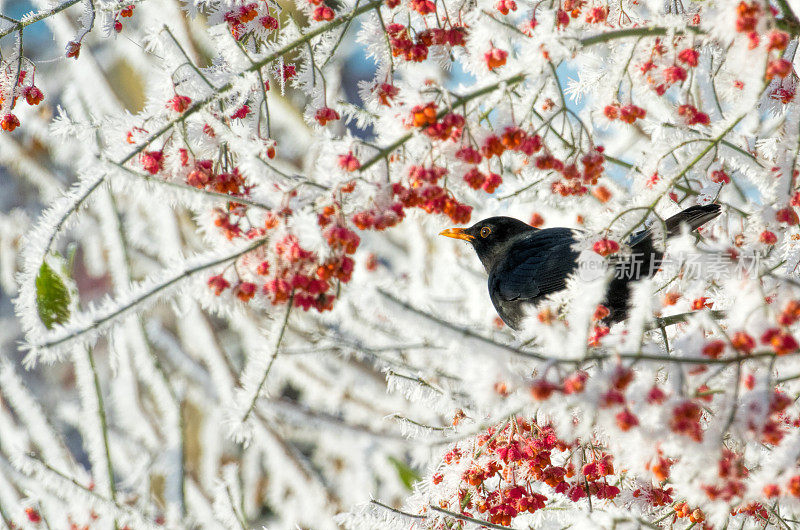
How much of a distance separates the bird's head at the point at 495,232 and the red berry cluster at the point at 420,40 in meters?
1.81

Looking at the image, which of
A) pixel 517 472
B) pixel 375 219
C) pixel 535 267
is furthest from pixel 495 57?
pixel 535 267

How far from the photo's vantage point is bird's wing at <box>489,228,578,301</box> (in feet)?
10.4

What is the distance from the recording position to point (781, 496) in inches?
55.8

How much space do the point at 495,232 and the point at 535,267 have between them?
0.56 metres

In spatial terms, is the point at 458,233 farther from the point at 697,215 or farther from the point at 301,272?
the point at 301,272

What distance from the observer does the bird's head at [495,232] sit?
379cm

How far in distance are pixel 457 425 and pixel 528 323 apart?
1046 millimetres

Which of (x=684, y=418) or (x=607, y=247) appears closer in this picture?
(x=684, y=418)

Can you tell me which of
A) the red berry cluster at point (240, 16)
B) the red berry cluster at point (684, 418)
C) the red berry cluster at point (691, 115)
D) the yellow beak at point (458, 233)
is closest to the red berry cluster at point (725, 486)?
the red berry cluster at point (684, 418)

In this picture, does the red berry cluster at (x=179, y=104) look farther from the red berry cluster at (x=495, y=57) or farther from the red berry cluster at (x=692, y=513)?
the red berry cluster at (x=692, y=513)

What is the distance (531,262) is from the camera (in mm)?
3361

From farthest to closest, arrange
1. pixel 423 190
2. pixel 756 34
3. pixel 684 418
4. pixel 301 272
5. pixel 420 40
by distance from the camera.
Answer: pixel 420 40 < pixel 423 190 < pixel 301 272 < pixel 756 34 < pixel 684 418

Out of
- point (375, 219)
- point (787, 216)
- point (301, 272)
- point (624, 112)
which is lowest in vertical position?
point (301, 272)

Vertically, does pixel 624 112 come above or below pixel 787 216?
above
